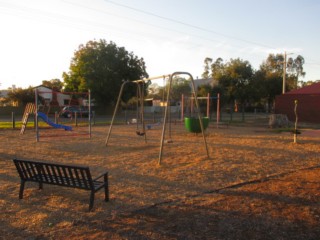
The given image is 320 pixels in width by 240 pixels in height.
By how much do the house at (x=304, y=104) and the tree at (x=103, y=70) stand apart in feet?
62.4

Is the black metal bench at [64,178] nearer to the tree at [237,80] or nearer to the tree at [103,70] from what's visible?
the tree at [237,80]

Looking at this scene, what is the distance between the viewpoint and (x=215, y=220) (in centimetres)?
404

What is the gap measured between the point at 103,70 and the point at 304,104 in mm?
23606

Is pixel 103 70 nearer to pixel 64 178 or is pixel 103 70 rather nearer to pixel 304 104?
pixel 304 104

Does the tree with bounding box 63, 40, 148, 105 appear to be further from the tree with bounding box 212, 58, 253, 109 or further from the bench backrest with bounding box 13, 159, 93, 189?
the bench backrest with bounding box 13, 159, 93, 189

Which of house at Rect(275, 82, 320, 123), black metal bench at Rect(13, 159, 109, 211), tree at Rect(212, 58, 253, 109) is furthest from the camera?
tree at Rect(212, 58, 253, 109)

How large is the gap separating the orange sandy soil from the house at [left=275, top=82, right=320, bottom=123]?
18711mm

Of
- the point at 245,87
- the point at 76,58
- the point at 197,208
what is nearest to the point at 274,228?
the point at 197,208

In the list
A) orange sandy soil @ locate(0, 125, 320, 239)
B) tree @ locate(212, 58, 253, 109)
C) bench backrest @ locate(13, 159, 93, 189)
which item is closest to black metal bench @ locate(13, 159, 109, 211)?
bench backrest @ locate(13, 159, 93, 189)

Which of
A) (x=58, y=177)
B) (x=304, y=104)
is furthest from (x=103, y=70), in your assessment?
(x=58, y=177)

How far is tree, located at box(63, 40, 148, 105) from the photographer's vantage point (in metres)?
36.9

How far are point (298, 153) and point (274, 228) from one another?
21.4 ft

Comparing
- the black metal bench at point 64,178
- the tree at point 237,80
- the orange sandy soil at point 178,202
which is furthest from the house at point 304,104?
the black metal bench at point 64,178

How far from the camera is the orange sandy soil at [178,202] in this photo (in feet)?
12.2
